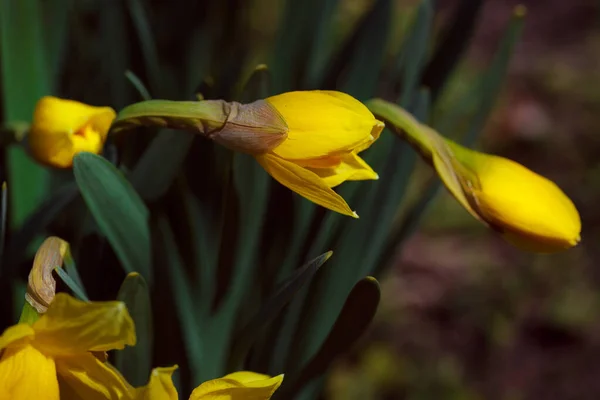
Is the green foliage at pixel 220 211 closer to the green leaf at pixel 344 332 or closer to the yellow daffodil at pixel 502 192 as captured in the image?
the green leaf at pixel 344 332

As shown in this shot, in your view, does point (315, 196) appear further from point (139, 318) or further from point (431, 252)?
point (431, 252)

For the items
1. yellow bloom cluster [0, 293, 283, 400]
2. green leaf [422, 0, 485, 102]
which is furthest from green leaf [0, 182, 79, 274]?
green leaf [422, 0, 485, 102]

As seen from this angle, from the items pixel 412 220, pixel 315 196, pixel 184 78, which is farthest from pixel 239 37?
pixel 315 196

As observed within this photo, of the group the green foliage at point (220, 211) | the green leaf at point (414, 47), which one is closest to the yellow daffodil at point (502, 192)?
the green foliage at point (220, 211)

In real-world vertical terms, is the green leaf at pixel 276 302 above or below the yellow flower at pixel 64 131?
below

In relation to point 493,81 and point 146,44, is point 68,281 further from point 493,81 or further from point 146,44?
point 493,81

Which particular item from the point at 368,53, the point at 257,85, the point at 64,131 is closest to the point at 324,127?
the point at 257,85

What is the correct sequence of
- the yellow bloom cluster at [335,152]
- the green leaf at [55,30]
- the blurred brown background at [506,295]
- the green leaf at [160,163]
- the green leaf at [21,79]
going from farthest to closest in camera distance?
1. the blurred brown background at [506,295]
2. the green leaf at [55,30]
3. the green leaf at [21,79]
4. the green leaf at [160,163]
5. the yellow bloom cluster at [335,152]
